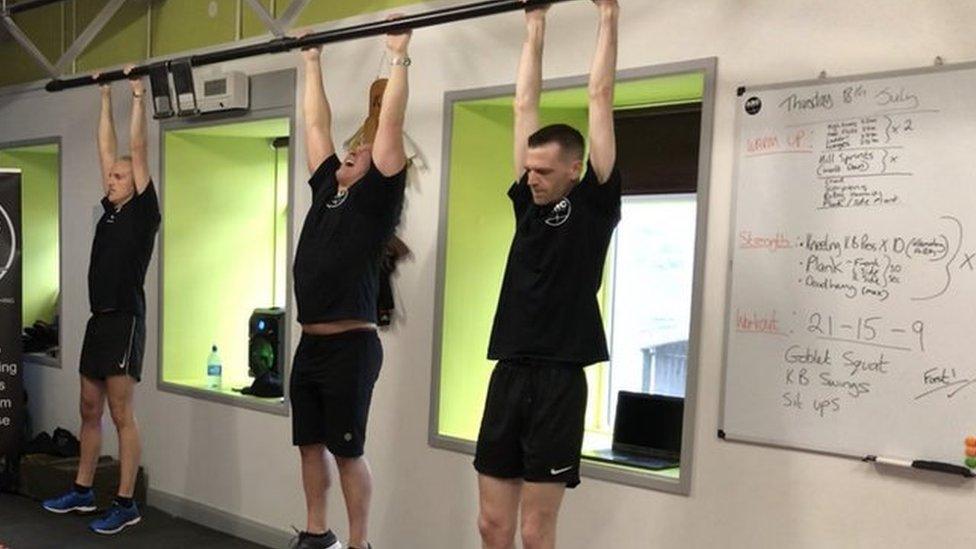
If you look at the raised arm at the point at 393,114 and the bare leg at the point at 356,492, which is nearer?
the raised arm at the point at 393,114

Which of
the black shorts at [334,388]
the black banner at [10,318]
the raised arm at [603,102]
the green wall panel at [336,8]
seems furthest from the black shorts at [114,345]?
the raised arm at [603,102]

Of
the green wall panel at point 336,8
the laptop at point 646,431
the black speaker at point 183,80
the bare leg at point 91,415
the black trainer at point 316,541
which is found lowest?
the black trainer at point 316,541

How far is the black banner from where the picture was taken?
14.6ft

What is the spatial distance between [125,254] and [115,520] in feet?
4.09

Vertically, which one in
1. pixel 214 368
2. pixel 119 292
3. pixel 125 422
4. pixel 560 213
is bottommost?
pixel 125 422

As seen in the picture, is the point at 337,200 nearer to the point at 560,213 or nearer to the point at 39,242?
the point at 560,213

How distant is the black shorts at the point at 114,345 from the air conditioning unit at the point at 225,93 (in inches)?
41.9

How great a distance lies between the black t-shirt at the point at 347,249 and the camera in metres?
2.88

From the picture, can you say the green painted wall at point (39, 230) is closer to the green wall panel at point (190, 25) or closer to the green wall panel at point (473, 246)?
the green wall panel at point (190, 25)

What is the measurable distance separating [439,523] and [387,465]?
0.34m

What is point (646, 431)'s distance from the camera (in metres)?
3.43

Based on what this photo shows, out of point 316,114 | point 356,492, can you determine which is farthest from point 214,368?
point 316,114

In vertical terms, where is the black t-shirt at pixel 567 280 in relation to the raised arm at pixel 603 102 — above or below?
below

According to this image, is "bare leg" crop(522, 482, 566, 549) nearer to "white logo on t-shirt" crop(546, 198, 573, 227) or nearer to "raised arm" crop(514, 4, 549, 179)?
"white logo on t-shirt" crop(546, 198, 573, 227)
